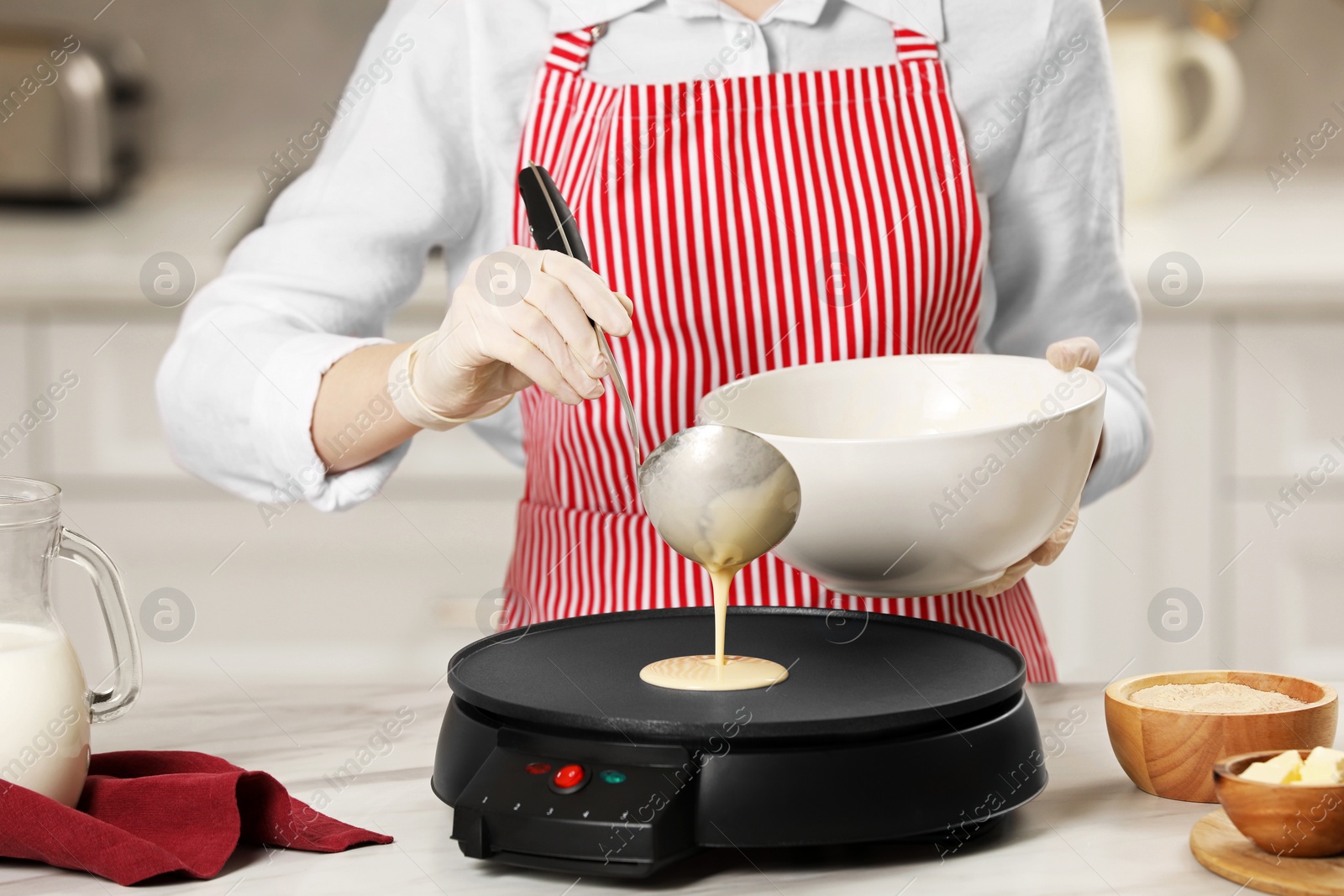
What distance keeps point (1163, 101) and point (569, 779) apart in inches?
83.2

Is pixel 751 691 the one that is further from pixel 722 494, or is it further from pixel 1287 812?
pixel 1287 812

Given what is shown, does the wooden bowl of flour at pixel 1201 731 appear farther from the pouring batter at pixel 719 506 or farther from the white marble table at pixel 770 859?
the pouring batter at pixel 719 506

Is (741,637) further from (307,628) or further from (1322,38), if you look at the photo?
(1322,38)

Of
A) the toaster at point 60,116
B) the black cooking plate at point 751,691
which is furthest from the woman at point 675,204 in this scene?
the toaster at point 60,116

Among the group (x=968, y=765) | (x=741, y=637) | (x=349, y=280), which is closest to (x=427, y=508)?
(x=349, y=280)

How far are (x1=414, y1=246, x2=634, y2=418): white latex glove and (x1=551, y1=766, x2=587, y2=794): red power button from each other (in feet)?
0.92

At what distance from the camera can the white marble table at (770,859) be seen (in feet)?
1.94

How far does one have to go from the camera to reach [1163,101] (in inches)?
90.7

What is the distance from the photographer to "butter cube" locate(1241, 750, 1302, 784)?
583 mm

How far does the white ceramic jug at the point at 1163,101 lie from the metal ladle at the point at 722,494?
1.77 m

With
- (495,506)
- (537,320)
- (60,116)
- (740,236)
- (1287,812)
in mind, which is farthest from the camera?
(60,116)

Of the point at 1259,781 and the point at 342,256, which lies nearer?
the point at 1259,781

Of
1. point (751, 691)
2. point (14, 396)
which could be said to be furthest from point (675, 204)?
point (14, 396)

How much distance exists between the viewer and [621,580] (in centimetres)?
106
